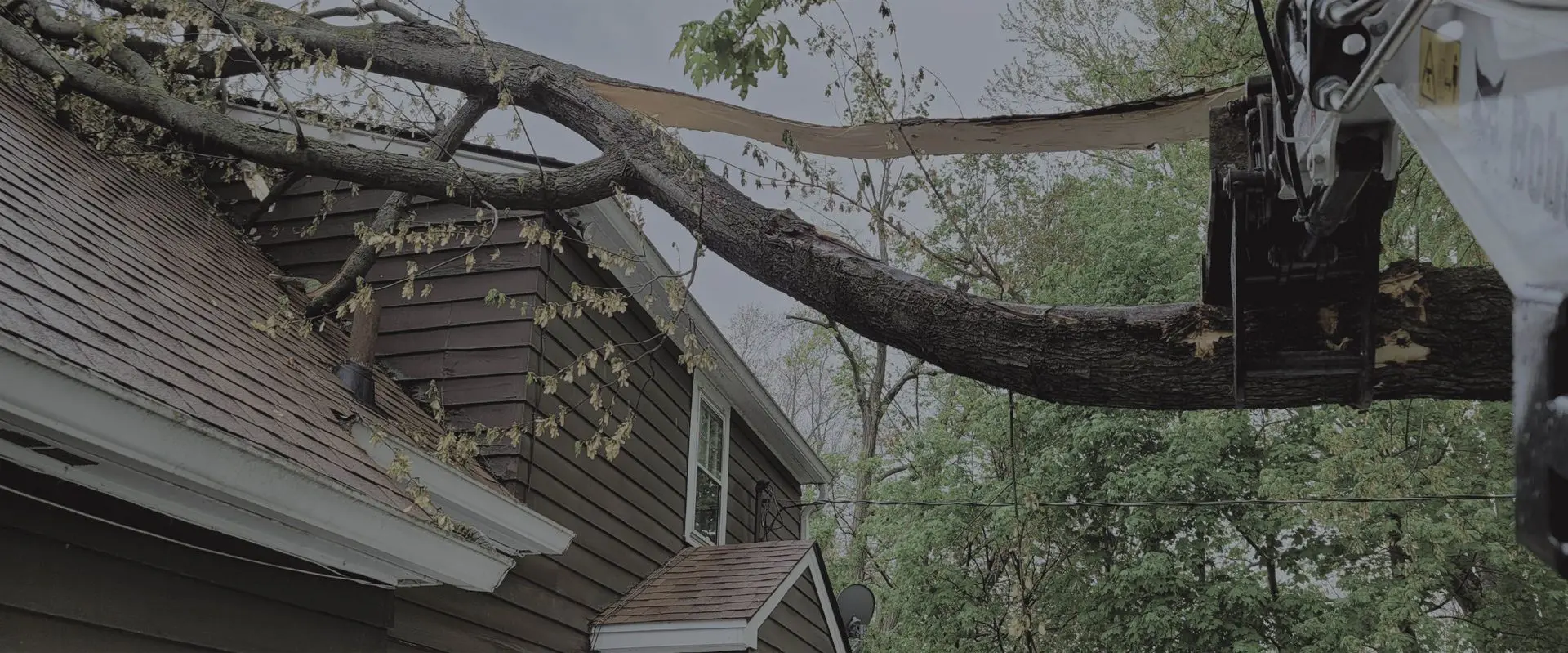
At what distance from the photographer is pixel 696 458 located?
9500mm

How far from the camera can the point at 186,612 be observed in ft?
12.6

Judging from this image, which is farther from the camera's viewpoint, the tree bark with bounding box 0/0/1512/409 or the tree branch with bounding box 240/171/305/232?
the tree branch with bounding box 240/171/305/232

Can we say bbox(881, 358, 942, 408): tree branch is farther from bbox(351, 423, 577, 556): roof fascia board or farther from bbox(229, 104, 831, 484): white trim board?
bbox(351, 423, 577, 556): roof fascia board

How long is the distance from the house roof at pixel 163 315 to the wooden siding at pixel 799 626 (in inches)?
90.7

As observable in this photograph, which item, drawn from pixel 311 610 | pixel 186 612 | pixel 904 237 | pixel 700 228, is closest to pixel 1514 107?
pixel 700 228

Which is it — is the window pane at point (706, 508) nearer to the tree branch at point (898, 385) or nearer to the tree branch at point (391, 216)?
the tree branch at point (391, 216)

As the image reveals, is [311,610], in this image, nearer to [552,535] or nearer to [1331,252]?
[552,535]

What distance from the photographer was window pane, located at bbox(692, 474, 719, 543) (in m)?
9.72

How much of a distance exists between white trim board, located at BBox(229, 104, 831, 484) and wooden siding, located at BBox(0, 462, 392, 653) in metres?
→ 2.09

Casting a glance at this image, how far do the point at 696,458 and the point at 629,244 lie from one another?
2409mm

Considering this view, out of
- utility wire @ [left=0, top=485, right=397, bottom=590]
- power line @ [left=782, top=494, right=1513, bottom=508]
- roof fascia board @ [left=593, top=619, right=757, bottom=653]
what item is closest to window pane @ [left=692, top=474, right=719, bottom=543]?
power line @ [left=782, top=494, right=1513, bottom=508]

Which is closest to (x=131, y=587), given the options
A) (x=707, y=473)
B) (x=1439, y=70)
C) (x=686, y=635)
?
(x=686, y=635)

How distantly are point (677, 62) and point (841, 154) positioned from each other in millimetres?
1117

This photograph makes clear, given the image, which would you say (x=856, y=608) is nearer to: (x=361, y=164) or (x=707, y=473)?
(x=707, y=473)
